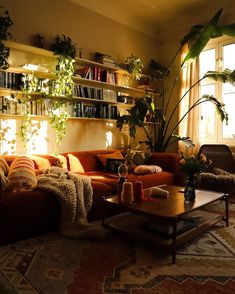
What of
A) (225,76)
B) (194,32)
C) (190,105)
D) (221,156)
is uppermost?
(194,32)

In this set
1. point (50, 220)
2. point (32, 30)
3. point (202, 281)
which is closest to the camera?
point (202, 281)

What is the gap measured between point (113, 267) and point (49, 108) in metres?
2.33

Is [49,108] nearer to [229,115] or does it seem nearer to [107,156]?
[107,156]

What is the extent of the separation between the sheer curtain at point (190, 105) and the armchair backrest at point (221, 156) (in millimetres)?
457

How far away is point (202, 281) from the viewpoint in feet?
5.69

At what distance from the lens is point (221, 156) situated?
4.16 metres

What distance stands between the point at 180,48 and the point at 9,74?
299 cm

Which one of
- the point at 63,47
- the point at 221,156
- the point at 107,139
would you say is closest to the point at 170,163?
the point at 221,156

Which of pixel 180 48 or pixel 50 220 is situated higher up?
pixel 180 48

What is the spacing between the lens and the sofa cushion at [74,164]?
3.62 metres

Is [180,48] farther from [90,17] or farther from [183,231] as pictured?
[183,231]

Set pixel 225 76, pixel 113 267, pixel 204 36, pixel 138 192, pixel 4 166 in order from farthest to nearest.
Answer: pixel 225 76 < pixel 204 36 < pixel 4 166 < pixel 138 192 < pixel 113 267

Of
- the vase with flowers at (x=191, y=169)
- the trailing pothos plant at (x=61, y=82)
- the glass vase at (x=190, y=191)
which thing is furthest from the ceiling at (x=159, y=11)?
the glass vase at (x=190, y=191)

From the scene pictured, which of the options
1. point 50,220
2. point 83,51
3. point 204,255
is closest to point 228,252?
point 204,255
